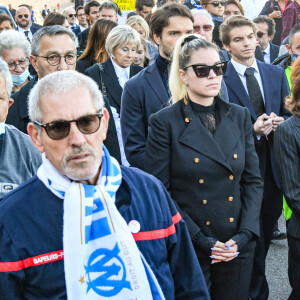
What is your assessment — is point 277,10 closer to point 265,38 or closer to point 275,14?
point 275,14

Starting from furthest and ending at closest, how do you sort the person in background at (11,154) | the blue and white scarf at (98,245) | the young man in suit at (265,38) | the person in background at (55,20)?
the person in background at (55,20) → the young man in suit at (265,38) → the person in background at (11,154) → the blue and white scarf at (98,245)

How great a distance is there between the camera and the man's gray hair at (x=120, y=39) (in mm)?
5270

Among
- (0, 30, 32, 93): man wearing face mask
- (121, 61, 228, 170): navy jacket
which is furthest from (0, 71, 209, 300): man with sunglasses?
(0, 30, 32, 93): man wearing face mask

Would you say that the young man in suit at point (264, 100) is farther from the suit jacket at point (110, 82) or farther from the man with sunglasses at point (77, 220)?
the man with sunglasses at point (77, 220)

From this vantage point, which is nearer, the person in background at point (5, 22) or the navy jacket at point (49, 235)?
the navy jacket at point (49, 235)

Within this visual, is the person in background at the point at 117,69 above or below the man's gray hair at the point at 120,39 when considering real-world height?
below

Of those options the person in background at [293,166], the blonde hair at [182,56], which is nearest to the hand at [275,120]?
the person in background at [293,166]

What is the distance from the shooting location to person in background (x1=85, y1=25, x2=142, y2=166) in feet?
16.0

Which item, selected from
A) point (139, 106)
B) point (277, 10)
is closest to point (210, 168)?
point (139, 106)

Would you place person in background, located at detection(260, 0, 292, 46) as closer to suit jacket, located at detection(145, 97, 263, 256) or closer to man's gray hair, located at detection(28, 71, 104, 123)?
suit jacket, located at detection(145, 97, 263, 256)

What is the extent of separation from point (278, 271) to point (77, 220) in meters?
3.46

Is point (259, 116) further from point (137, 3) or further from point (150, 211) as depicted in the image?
point (137, 3)

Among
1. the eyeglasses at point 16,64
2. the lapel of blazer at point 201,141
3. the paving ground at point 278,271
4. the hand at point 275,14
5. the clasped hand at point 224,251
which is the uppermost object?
the hand at point 275,14

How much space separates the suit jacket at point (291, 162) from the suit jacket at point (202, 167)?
35 centimetres
